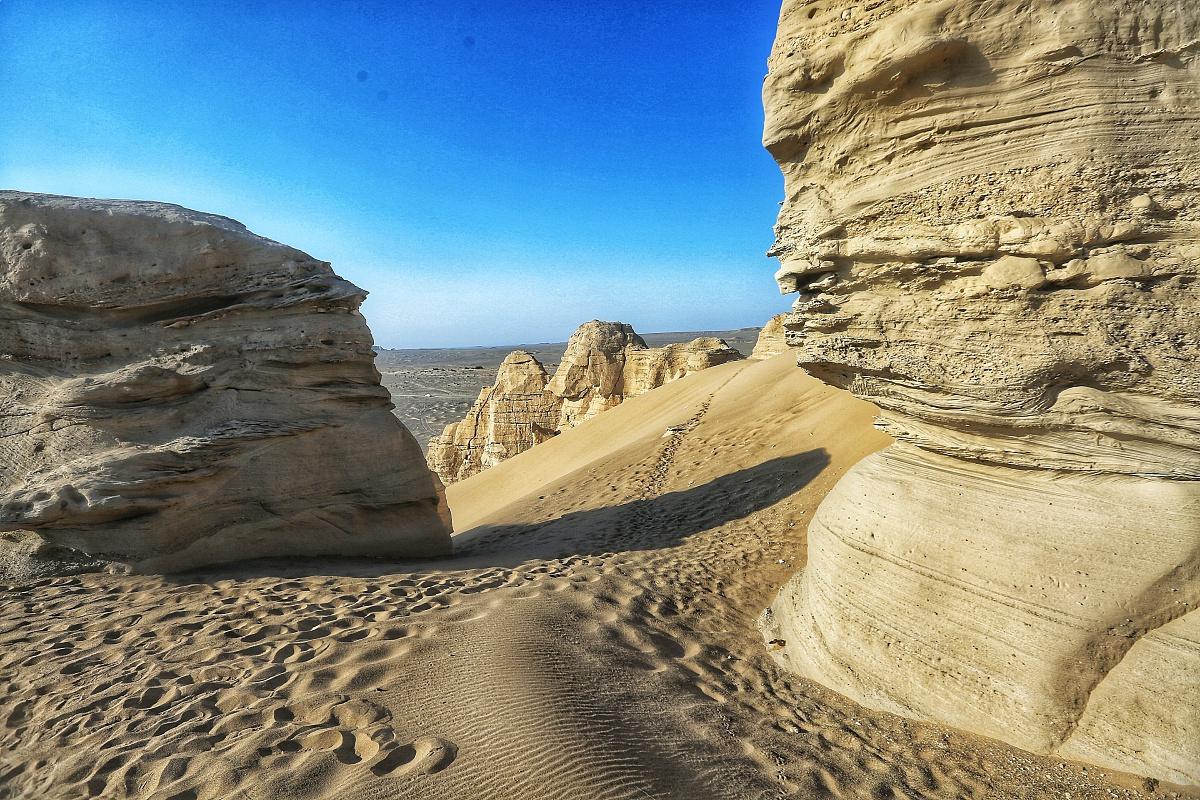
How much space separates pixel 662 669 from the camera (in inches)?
161

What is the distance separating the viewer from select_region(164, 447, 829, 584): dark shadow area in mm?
5922

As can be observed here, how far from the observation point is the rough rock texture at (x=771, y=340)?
62.6ft

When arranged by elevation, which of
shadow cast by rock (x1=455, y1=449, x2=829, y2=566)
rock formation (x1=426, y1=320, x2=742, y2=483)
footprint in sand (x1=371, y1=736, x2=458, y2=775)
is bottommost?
shadow cast by rock (x1=455, y1=449, x2=829, y2=566)

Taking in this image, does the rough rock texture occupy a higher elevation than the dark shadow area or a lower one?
higher

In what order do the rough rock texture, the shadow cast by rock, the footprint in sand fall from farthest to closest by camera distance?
the rough rock texture < the shadow cast by rock < the footprint in sand

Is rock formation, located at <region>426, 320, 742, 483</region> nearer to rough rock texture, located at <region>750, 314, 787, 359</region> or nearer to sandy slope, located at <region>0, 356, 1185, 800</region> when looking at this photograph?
rough rock texture, located at <region>750, 314, 787, 359</region>

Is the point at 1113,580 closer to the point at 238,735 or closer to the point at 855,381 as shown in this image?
the point at 855,381

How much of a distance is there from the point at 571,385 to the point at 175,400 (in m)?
14.2

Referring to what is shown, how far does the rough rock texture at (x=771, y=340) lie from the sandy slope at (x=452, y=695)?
13122mm

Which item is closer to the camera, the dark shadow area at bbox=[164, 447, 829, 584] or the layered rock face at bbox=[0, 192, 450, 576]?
the layered rock face at bbox=[0, 192, 450, 576]

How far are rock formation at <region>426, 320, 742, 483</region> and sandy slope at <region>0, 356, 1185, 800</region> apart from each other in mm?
12924

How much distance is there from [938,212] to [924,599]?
233 cm

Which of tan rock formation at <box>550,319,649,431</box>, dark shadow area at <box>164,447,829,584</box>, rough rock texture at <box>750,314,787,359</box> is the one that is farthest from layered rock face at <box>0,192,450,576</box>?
rough rock texture at <box>750,314,787,359</box>

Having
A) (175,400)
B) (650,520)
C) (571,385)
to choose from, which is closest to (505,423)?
(571,385)
